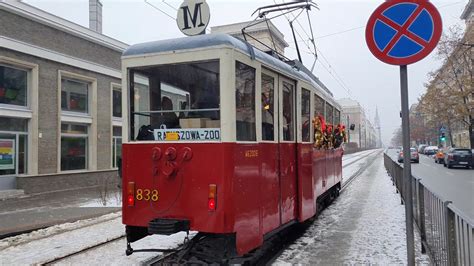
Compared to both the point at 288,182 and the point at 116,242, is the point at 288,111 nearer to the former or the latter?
the point at 288,182

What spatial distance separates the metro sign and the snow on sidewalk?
13.8 feet

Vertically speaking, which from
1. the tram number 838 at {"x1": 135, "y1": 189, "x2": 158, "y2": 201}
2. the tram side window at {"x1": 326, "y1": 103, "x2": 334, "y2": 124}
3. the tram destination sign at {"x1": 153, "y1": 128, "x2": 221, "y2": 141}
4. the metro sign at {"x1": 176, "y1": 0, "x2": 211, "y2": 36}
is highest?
the metro sign at {"x1": 176, "y1": 0, "x2": 211, "y2": 36}

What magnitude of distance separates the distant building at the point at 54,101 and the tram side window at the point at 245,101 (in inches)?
555

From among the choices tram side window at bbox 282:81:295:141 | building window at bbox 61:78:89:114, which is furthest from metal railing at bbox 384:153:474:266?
building window at bbox 61:78:89:114

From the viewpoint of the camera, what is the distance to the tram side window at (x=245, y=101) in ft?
17.2

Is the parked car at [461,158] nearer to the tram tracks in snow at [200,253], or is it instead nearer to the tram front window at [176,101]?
the tram tracks in snow at [200,253]

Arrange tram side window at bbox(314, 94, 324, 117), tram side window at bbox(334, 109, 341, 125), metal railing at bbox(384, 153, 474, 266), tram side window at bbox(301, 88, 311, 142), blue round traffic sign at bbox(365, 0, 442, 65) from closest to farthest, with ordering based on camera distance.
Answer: metal railing at bbox(384, 153, 474, 266) < blue round traffic sign at bbox(365, 0, 442, 65) < tram side window at bbox(301, 88, 311, 142) < tram side window at bbox(314, 94, 324, 117) < tram side window at bbox(334, 109, 341, 125)

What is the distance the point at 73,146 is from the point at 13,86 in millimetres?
4189

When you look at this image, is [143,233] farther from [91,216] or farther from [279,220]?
[91,216]

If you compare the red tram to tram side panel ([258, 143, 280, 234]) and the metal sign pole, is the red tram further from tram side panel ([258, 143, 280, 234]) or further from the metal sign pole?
the metal sign pole

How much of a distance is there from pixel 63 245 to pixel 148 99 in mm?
3468

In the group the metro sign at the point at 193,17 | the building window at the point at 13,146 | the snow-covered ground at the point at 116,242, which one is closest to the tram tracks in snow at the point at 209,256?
the snow-covered ground at the point at 116,242

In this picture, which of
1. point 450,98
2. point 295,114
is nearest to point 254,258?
point 295,114

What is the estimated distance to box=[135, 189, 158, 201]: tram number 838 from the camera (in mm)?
5336
